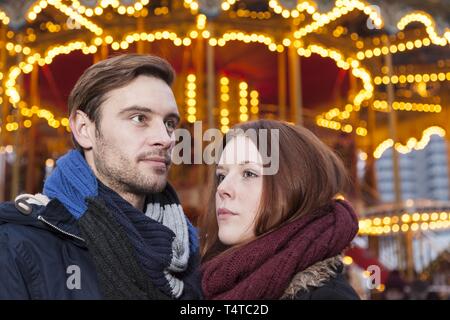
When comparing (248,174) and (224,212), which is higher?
(248,174)

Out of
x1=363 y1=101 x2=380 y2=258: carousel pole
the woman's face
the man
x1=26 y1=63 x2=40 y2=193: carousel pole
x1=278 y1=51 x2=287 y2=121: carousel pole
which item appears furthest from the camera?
x1=363 y1=101 x2=380 y2=258: carousel pole

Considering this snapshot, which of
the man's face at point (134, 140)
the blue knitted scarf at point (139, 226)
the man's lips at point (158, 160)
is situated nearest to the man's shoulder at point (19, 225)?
the blue knitted scarf at point (139, 226)

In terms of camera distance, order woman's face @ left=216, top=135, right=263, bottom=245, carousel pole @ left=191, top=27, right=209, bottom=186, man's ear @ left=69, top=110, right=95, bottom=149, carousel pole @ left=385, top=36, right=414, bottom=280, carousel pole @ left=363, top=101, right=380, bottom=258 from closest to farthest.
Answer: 1. woman's face @ left=216, top=135, right=263, bottom=245
2. man's ear @ left=69, top=110, right=95, bottom=149
3. carousel pole @ left=385, top=36, right=414, bottom=280
4. carousel pole @ left=191, top=27, right=209, bottom=186
5. carousel pole @ left=363, top=101, right=380, bottom=258

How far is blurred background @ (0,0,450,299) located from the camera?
29.5 ft

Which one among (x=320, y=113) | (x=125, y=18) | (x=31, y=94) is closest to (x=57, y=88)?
(x=31, y=94)

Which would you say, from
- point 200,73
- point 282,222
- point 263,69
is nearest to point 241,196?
point 282,222

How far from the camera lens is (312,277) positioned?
195cm

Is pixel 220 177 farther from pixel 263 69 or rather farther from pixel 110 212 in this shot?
pixel 263 69

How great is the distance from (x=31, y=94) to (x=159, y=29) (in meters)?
3.53

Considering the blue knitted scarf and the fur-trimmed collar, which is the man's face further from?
the fur-trimmed collar

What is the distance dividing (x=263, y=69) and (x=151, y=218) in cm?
891

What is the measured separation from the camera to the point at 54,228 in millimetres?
2057

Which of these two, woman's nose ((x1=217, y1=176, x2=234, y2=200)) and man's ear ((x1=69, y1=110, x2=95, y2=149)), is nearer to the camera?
woman's nose ((x1=217, y1=176, x2=234, y2=200))

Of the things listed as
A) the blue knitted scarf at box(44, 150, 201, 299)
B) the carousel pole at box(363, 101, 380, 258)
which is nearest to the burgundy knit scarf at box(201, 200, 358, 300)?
the blue knitted scarf at box(44, 150, 201, 299)
